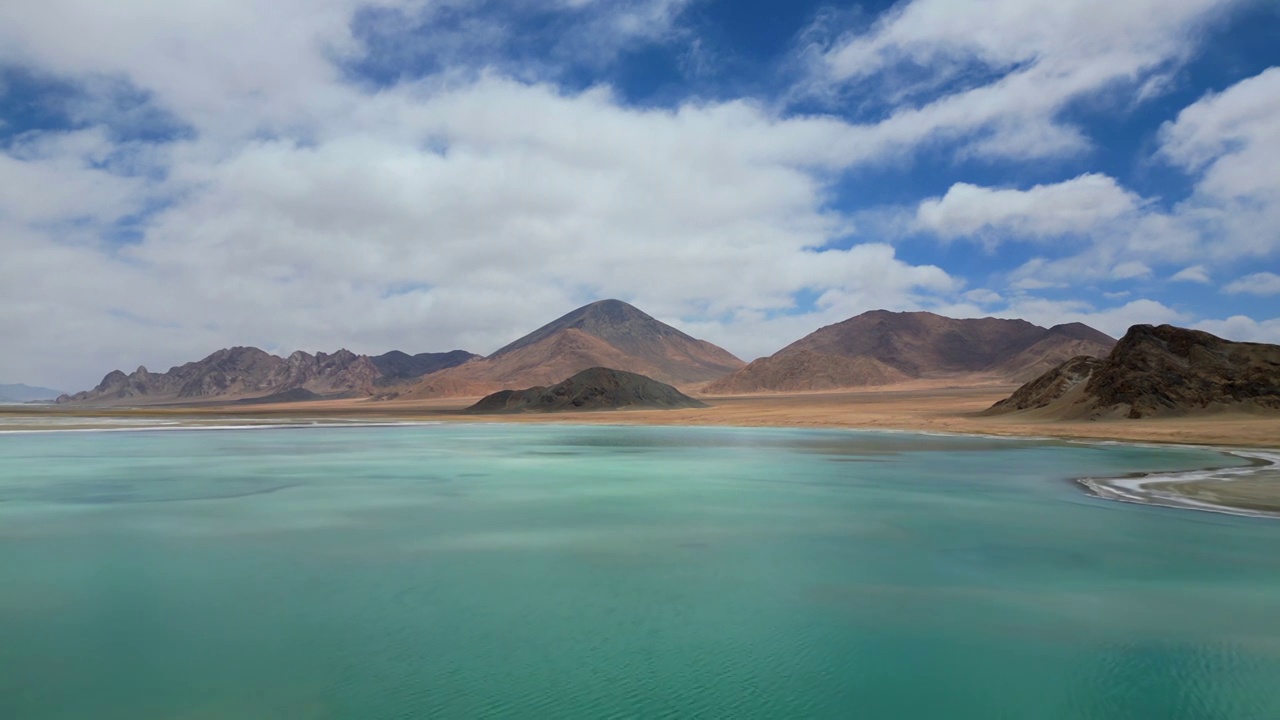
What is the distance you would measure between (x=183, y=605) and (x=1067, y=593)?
12323mm

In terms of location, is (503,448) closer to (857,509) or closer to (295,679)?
(857,509)

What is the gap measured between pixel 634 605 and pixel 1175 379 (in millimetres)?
53430

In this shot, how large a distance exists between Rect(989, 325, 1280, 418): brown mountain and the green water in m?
34.8

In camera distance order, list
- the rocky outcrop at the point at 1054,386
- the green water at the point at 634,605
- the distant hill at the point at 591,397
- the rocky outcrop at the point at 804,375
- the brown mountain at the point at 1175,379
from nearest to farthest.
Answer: the green water at the point at 634,605
the brown mountain at the point at 1175,379
the rocky outcrop at the point at 1054,386
the distant hill at the point at 591,397
the rocky outcrop at the point at 804,375

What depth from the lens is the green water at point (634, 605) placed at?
7.21m

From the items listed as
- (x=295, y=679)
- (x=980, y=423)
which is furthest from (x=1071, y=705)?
(x=980, y=423)

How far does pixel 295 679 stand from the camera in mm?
7594

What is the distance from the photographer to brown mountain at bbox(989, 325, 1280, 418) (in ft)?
156

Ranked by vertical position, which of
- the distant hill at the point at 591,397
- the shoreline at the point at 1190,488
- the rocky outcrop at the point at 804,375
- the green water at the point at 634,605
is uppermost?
the rocky outcrop at the point at 804,375

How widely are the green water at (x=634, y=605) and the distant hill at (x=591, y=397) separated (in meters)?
78.2

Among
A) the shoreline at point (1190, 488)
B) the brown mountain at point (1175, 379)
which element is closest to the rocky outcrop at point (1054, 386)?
the brown mountain at point (1175, 379)

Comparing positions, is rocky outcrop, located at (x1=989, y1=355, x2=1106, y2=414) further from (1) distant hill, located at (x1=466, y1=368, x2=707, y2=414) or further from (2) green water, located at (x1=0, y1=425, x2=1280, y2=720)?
(1) distant hill, located at (x1=466, y1=368, x2=707, y2=414)

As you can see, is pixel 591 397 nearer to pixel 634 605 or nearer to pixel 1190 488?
pixel 1190 488

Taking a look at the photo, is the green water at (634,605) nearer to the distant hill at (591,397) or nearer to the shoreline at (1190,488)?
the shoreline at (1190,488)
